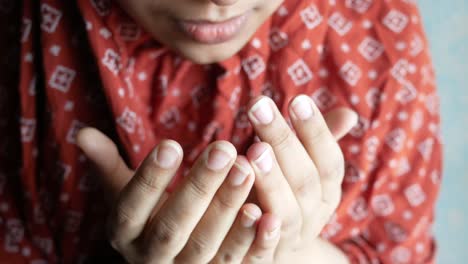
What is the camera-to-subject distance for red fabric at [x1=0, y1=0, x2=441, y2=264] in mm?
608

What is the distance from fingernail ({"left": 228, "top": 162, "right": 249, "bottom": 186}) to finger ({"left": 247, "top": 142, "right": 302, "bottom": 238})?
0.02 m

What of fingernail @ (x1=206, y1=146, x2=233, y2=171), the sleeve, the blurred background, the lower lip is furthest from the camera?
the blurred background

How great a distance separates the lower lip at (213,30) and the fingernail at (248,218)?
0.56 ft

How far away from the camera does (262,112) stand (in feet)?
1.40

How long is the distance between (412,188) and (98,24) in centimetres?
43

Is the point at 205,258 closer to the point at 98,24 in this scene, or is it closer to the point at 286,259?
the point at 286,259

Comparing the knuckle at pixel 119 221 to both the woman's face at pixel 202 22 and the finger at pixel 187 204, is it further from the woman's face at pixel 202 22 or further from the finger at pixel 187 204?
the woman's face at pixel 202 22

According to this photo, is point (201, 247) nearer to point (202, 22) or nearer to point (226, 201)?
point (226, 201)

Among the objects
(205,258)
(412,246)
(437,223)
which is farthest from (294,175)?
(437,223)

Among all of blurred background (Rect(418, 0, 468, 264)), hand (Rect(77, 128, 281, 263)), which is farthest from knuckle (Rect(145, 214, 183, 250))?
blurred background (Rect(418, 0, 468, 264))

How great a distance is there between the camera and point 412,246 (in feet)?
2.34

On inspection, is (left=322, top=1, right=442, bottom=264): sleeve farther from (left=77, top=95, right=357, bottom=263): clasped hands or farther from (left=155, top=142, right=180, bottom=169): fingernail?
Result: (left=155, top=142, right=180, bottom=169): fingernail

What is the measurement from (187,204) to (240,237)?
58mm

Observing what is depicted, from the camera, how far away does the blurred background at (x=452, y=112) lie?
90 centimetres
